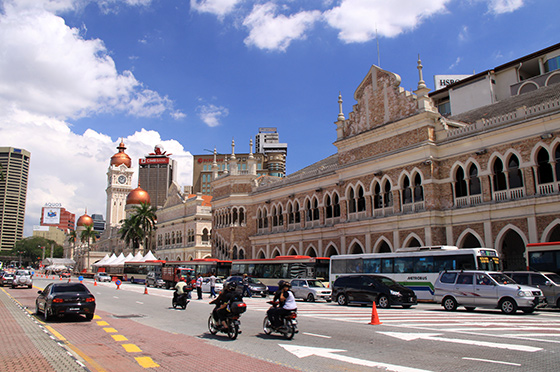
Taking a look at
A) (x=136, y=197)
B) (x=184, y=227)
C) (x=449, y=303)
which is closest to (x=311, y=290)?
(x=449, y=303)

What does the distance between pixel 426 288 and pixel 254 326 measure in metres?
12.1

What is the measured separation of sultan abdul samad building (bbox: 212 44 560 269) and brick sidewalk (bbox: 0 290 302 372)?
68.6ft

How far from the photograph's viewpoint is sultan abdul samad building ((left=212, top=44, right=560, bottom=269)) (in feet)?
84.4

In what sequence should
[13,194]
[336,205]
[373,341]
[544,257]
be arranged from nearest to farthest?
[373,341], [544,257], [336,205], [13,194]

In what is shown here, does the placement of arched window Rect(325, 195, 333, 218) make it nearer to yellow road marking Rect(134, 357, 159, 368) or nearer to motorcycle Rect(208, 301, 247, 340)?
motorcycle Rect(208, 301, 247, 340)

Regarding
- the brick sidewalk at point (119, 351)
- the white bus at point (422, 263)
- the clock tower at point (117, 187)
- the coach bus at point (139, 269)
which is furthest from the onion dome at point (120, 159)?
the brick sidewalk at point (119, 351)

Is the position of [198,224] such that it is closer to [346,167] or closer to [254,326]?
[346,167]

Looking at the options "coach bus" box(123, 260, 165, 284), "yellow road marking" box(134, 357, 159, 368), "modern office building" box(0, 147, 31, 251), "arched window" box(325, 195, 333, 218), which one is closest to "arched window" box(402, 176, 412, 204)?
"arched window" box(325, 195, 333, 218)

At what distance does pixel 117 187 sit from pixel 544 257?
10675 cm

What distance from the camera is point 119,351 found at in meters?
10.1

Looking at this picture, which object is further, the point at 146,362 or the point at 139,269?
the point at 139,269

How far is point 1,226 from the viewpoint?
188 metres

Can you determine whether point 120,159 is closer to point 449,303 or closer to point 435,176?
point 435,176

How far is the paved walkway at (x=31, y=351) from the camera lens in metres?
8.27
